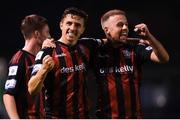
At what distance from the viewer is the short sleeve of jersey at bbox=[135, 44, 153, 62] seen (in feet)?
12.1

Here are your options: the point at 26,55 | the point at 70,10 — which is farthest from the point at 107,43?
the point at 26,55

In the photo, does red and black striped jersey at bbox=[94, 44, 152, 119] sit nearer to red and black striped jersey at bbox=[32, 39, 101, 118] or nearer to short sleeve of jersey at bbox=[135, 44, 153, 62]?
short sleeve of jersey at bbox=[135, 44, 153, 62]

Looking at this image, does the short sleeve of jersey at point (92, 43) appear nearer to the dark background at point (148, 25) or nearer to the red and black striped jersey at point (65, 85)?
the red and black striped jersey at point (65, 85)

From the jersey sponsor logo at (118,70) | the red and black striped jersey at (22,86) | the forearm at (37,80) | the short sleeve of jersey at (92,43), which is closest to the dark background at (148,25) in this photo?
the red and black striped jersey at (22,86)

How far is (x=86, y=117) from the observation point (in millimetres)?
3598

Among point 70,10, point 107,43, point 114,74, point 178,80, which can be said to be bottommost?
point 178,80

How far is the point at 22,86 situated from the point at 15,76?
10 cm

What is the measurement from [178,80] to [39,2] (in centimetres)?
233

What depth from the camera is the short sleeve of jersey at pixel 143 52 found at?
145 inches

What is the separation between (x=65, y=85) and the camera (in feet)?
11.5

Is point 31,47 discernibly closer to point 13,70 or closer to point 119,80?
point 13,70

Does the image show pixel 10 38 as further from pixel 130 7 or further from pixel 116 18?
pixel 116 18

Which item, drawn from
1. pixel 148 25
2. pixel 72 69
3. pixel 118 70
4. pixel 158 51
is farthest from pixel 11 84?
pixel 148 25

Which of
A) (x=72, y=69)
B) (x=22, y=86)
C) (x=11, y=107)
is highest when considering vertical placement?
(x=72, y=69)
